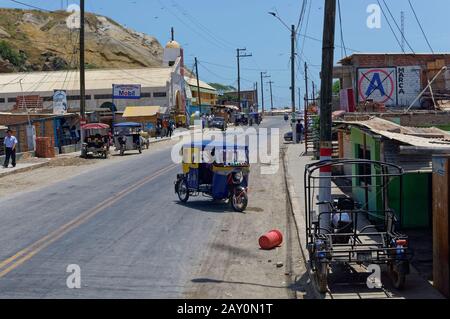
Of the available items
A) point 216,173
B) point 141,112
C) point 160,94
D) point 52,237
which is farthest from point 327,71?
point 160,94

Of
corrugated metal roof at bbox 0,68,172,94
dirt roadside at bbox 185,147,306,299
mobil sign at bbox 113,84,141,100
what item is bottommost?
dirt roadside at bbox 185,147,306,299

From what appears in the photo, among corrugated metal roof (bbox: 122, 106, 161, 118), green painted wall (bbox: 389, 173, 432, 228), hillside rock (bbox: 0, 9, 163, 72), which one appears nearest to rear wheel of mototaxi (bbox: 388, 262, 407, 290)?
green painted wall (bbox: 389, 173, 432, 228)

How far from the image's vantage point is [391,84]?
3250 centimetres

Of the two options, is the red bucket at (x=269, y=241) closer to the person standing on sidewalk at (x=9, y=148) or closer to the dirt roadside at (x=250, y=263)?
the dirt roadside at (x=250, y=263)

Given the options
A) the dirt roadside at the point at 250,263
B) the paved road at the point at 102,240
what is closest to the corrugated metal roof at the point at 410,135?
the dirt roadside at the point at 250,263

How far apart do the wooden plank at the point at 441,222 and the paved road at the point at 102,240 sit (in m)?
3.70

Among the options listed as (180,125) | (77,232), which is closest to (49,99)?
(180,125)

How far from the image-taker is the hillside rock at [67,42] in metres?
129

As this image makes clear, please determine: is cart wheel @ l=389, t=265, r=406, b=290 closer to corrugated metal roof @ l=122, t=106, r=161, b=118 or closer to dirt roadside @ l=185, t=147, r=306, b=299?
dirt roadside @ l=185, t=147, r=306, b=299

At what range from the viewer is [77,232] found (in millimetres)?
14258

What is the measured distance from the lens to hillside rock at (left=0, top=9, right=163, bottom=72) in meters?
129

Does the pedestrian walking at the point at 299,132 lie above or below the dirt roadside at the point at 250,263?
above
